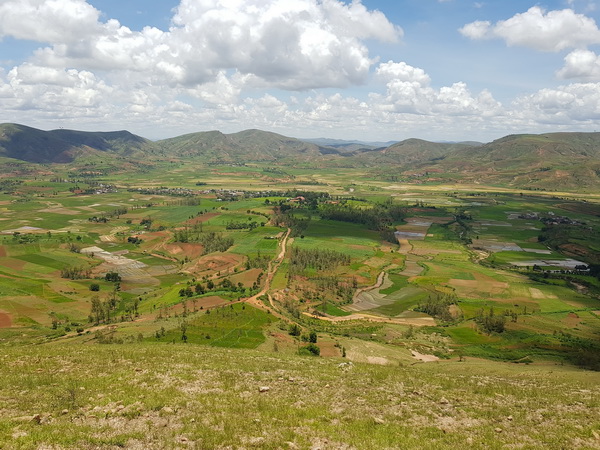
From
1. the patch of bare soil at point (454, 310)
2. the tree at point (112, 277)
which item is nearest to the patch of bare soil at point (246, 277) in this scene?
the tree at point (112, 277)

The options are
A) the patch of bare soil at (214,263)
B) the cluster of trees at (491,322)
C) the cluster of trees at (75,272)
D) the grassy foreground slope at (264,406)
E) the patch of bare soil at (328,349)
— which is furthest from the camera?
the patch of bare soil at (214,263)

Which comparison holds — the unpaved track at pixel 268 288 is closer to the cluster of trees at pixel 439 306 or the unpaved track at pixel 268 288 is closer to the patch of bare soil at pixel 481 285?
the cluster of trees at pixel 439 306

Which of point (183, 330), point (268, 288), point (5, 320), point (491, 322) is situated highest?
point (183, 330)

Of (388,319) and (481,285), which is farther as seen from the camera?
(481,285)

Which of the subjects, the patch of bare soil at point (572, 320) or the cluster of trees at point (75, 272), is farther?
the cluster of trees at point (75, 272)

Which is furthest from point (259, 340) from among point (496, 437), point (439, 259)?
point (439, 259)

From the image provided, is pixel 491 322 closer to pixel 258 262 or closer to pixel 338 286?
pixel 338 286

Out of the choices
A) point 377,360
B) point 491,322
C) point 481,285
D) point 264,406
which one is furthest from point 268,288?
point 264,406
